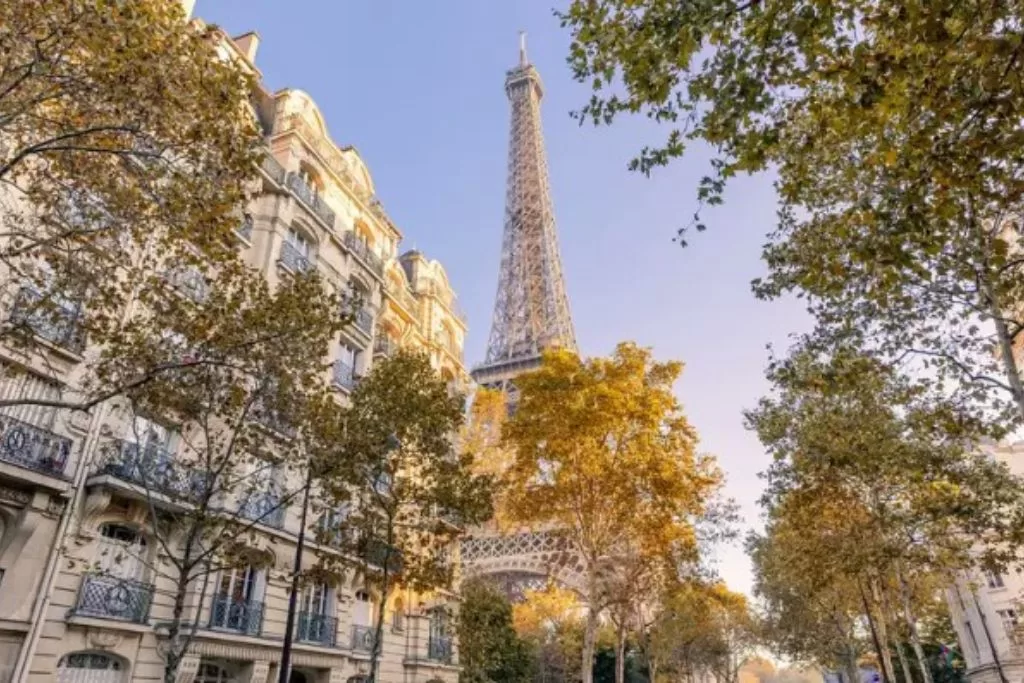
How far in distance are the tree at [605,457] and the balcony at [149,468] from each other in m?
10.3

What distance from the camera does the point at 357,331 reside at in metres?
24.7

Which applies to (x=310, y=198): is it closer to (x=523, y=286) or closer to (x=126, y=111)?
(x=126, y=111)

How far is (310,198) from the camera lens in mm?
23703

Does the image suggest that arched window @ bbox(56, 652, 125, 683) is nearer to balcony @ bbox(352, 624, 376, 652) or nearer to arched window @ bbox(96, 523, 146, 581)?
arched window @ bbox(96, 523, 146, 581)

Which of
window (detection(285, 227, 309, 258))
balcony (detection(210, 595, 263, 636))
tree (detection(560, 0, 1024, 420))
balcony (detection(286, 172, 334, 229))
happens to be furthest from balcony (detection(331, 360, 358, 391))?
tree (detection(560, 0, 1024, 420))

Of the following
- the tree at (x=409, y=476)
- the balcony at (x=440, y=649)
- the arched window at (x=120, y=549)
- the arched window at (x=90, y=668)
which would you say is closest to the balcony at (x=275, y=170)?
the tree at (x=409, y=476)

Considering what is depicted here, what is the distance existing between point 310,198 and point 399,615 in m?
15.3

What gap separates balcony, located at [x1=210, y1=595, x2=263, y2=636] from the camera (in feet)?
55.0

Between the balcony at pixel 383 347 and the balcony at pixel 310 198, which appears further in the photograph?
the balcony at pixel 383 347

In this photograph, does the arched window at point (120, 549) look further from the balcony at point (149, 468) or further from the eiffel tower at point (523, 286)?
the eiffel tower at point (523, 286)

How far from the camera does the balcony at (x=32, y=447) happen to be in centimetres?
1273

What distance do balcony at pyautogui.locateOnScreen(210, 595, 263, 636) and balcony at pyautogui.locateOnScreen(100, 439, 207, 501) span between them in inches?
115

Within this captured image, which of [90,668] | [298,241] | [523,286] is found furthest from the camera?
[523,286]

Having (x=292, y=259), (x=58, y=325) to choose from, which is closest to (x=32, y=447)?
(x=58, y=325)
